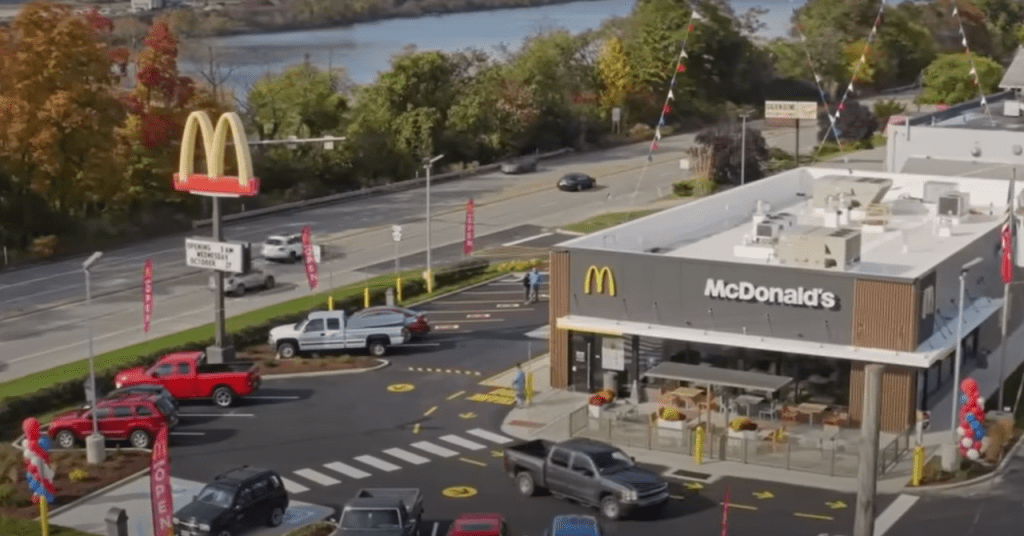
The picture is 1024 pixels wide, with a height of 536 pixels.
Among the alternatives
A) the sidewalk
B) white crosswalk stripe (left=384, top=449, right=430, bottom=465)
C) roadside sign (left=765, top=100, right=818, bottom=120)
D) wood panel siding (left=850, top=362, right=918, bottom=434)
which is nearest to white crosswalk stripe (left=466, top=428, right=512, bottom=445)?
the sidewalk

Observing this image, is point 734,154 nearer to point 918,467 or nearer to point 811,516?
point 918,467

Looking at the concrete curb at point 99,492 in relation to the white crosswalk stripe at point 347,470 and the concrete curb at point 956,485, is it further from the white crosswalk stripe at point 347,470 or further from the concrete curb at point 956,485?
the concrete curb at point 956,485

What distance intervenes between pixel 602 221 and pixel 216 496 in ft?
154

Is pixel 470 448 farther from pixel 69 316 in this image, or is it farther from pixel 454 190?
pixel 454 190

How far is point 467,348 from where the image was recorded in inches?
2068

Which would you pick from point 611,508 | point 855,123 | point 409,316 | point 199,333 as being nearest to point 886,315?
point 611,508

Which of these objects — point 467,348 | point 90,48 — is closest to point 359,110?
point 90,48

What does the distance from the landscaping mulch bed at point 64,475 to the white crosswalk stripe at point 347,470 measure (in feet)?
16.4

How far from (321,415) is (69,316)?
19.7 metres

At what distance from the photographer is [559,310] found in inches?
1805

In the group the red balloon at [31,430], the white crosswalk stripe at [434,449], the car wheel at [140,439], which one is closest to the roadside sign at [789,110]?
the white crosswalk stripe at [434,449]

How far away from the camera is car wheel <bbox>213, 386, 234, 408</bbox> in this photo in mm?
45250

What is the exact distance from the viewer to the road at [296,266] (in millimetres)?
57406

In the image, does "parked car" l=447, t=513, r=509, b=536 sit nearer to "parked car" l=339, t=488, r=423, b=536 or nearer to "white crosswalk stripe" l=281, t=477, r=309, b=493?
"parked car" l=339, t=488, r=423, b=536
